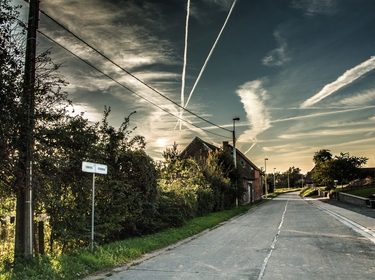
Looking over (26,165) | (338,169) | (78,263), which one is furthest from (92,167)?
(338,169)

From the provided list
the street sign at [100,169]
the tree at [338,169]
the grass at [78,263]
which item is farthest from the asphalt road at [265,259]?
the tree at [338,169]

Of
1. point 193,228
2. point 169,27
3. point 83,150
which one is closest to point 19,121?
point 83,150

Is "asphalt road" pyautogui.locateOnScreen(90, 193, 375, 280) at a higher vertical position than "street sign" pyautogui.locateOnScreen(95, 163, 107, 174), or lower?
lower

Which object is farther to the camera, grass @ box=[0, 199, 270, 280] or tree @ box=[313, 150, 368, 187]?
tree @ box=[313, 150, 368, 187]

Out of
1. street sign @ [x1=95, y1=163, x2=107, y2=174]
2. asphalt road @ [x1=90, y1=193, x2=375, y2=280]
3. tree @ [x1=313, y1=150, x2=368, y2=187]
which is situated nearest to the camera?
asphalt road @ [x1=90, y1=193, x2=375, y2=280]

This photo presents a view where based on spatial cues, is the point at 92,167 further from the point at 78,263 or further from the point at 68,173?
the point at 78,263

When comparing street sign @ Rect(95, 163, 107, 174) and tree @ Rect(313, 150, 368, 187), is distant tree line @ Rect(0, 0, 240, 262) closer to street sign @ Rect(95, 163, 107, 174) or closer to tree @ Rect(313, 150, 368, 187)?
street sign @ Rect(95, 163, 107, 174)

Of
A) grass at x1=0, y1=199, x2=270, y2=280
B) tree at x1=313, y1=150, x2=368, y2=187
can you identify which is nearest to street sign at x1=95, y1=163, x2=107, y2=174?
grass at x1=0, y1=199, x2=270, y2=280

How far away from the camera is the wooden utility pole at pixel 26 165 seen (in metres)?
7.57

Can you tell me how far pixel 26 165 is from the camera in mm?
7797

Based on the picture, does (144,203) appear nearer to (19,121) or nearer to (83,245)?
(83,245)

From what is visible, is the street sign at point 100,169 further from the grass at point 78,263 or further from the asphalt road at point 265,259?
the asphalt road at point 265,259

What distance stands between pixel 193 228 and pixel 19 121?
9.90 meters

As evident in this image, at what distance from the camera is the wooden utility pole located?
757 centimetres
